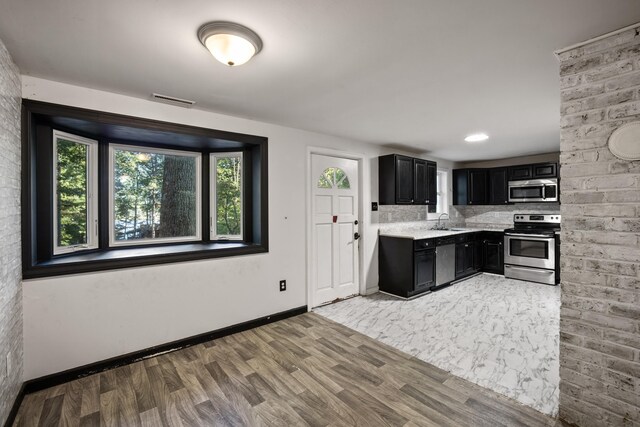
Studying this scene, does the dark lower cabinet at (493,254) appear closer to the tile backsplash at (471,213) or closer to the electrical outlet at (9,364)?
the tile backsplash at (471,213)

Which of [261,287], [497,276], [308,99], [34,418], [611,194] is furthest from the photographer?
[497,276]

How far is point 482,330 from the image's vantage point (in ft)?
10.00

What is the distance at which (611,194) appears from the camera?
5.15 feet

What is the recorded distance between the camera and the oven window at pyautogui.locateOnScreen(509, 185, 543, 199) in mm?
5080

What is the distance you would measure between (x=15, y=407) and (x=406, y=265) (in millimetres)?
3932

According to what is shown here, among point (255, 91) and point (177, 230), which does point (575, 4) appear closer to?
point (255, 91)

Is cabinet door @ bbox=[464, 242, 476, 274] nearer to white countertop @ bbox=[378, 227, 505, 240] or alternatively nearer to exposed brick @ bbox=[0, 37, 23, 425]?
white countertop @ bbox=[378, 227, 505, 240]

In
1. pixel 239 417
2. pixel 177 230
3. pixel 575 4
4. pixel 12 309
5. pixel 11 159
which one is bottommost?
pixel 239 417

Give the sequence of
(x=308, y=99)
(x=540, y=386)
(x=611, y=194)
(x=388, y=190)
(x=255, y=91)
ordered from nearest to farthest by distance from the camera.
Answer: (x=611, y=194), (x=540, y=386), (x=255, y=91), (x=308, y=99), (x=388, y=190)

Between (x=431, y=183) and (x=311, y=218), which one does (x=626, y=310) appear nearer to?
(x=311, y=218)

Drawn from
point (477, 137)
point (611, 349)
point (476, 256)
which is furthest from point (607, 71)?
point (476, 256)

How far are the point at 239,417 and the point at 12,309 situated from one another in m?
1.61

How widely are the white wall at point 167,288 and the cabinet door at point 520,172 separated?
3.48 metres

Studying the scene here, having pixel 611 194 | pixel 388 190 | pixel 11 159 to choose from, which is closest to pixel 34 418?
pixel 11 159
